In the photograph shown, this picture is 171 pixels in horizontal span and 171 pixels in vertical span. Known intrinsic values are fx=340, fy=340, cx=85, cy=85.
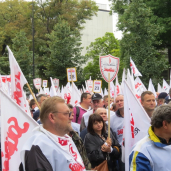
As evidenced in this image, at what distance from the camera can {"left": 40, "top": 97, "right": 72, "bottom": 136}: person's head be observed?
2842 mm

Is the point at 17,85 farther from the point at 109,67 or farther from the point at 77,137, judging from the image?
the point at 77,137

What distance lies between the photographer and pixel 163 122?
2.92 m

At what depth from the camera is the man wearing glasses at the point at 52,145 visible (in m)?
2.60

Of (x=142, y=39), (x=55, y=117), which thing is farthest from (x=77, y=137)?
(x=142, y=39)

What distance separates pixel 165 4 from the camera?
2930 centimetres

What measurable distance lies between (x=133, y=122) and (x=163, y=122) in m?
2.16

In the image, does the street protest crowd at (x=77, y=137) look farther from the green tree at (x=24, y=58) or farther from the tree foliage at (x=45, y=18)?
the tree foliage at (x=45, y=18)

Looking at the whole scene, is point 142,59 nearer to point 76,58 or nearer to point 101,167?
point 76,58

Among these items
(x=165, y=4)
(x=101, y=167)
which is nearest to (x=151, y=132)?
(x=101, y=167)

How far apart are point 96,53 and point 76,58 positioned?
10300 millimetres

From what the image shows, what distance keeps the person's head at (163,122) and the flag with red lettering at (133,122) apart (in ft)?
6.46

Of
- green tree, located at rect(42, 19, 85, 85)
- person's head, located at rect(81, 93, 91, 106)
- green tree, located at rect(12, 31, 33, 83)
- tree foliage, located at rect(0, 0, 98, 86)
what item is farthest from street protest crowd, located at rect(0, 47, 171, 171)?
tree foliage, located at rect(0, 0, 98, 86)

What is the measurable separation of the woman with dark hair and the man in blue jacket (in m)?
2.34

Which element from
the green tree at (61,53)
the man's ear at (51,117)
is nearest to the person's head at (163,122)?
the man's ear at (51,117)
